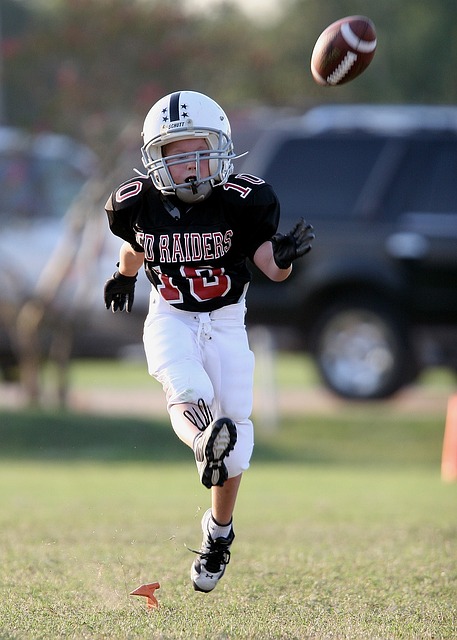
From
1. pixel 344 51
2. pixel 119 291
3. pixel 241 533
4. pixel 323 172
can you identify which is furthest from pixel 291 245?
pixel 323 172

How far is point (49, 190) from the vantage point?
13914 millimetres

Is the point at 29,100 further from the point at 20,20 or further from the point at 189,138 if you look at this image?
the point at 20,20

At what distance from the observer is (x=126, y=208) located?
A: 5.04 metres

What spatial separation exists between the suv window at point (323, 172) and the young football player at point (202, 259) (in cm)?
726

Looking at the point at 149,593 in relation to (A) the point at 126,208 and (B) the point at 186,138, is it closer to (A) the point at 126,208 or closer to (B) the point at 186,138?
(A) the point at 126,208

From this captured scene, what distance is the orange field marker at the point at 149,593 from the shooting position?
4.57m

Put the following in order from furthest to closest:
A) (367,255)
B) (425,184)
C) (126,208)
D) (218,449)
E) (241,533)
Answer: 1. (425,184)
2. (367,255)
3. (241,533)
4. (126,208)
5. (218,449)

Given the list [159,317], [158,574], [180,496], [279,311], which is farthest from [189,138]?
[279,311]

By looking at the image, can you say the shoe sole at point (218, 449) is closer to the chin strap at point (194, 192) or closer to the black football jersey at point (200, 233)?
the black football jersey at point (200, 233)

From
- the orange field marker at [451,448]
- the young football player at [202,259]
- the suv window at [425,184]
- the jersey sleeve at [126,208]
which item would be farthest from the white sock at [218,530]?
the suv window at [425,184]

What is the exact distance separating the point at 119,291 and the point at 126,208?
1.95ft

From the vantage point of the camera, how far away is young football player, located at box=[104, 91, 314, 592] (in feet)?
16.1

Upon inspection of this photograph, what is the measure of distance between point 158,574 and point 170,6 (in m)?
9.87

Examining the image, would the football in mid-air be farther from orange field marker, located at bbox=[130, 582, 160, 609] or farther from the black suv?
the black suv
